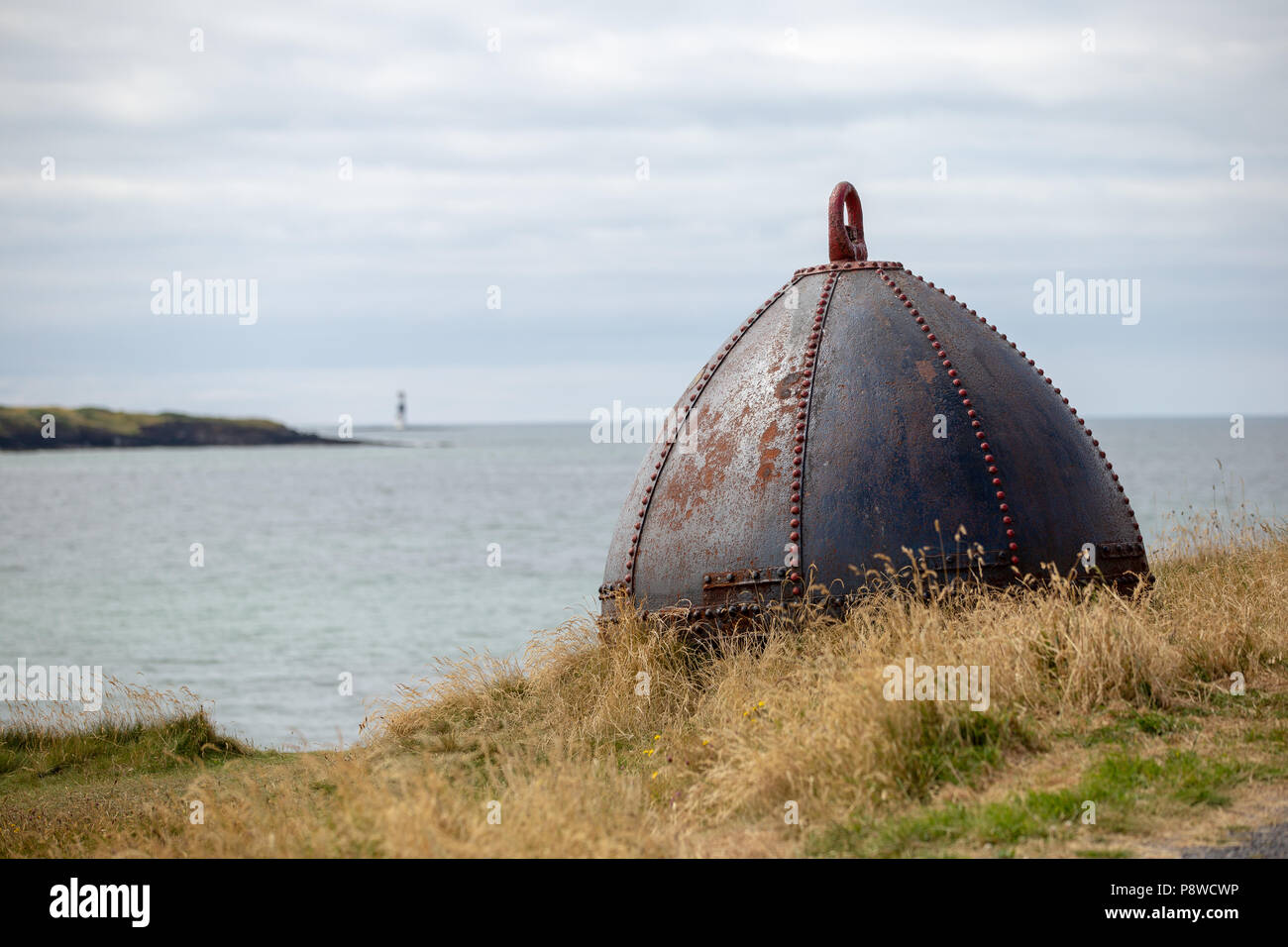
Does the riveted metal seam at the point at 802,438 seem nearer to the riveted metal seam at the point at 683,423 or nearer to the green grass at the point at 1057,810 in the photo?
the riveted metal seam at the point at 683,423

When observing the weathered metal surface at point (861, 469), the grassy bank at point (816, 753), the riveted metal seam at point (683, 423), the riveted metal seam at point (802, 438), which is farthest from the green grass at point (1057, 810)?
the riveted metal seam at point (683, 423)

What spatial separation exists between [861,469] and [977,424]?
0.78 meters

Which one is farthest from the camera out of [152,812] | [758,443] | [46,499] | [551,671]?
[46,499]

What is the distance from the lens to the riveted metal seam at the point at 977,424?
23.1 feet

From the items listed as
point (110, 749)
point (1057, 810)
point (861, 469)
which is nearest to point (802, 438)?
point (861, 469)

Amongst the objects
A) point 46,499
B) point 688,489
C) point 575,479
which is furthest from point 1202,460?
point 688,489

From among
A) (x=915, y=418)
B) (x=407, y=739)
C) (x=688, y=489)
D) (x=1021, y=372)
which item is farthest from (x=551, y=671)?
(x=1021, y=372)

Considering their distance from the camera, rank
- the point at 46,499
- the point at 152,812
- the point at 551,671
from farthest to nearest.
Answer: the point at 46,499 < the point at 551,671 < the point at 152,812

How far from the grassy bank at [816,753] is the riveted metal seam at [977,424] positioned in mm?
354

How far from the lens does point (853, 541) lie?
7.05 metres

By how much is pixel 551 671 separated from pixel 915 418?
2.95 m

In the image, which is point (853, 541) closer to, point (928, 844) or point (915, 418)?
point (915, 418)

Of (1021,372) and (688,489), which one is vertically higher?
(1021,372)
